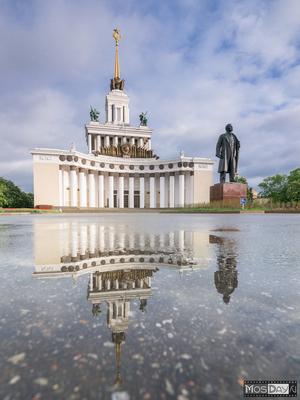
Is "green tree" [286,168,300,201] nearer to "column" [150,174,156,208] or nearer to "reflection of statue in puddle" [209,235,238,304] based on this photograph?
"column" [150,174,156,208]

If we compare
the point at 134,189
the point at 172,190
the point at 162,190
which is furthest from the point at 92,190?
the point at 172,190

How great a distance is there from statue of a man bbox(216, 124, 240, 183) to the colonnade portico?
3035 cm

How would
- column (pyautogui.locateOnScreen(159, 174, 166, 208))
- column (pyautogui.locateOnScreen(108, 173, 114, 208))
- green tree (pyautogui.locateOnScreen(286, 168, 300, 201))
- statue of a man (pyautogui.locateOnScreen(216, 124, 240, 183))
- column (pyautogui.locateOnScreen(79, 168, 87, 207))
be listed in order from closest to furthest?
statue of a man (pyautogui.locateOnScreen(216, 124, 240, 183)) < green tree (pyautogui.locateOnScreen(286, 168, 300, 201)) < column (pyautogui.locateOnScreen(79, 168, 87, 207)) < column (pyautogui.locateOnScreen(108, 173, 114, 208)) < column (pyautogui.locateOnScreen(159, 174, 166, 208))

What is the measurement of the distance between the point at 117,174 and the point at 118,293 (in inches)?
2313

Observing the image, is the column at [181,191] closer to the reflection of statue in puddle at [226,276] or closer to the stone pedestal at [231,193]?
the stone pedestal at [231,193]

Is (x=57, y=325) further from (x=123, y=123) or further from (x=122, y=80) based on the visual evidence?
(x=122, y=80)

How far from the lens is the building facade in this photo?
47.2m

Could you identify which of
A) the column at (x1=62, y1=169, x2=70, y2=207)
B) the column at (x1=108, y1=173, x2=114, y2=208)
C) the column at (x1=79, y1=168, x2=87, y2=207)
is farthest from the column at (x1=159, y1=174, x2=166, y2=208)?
the column at (x1=62, y1=169, x2=70, y2=207)

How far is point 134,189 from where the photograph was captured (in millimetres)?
60562

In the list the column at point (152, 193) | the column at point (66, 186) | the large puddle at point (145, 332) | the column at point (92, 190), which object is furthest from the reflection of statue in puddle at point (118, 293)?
the column at point (152, 193)

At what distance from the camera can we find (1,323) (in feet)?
3.84

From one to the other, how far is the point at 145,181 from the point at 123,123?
19.8 m

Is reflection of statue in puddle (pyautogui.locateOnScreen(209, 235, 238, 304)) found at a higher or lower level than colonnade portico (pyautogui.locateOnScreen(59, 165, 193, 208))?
lower

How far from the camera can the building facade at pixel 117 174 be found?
4722 cm
